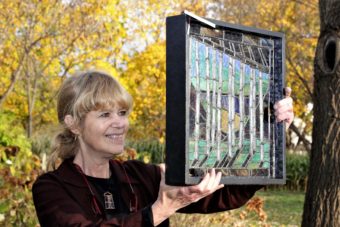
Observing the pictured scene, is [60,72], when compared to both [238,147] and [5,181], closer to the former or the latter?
[5,181]

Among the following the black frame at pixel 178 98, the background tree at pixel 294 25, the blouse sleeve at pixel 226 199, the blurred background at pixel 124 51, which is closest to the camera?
the black frame at pixel 178 98

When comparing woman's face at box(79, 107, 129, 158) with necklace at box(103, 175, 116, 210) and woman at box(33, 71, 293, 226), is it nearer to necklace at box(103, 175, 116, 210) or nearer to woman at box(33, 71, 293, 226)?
woman at box(33, 71, 293, 226)

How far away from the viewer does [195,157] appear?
1.89 meters

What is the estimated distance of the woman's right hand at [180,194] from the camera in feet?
6.27

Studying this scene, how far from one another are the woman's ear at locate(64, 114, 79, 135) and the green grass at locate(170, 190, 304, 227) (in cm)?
370

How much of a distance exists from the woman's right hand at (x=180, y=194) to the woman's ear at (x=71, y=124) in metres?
0.59

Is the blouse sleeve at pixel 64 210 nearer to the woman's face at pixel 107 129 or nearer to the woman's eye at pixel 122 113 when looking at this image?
the woman's face at pixel 107 129

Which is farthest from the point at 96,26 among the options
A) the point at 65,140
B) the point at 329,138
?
the point at 65,140

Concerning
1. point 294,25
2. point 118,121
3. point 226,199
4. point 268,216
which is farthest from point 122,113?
point 294,25

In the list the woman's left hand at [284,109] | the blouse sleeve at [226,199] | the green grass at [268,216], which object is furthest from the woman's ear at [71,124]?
the green grass at [268,216]

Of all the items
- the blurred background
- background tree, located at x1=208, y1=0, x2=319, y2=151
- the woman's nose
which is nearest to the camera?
the woman's nose

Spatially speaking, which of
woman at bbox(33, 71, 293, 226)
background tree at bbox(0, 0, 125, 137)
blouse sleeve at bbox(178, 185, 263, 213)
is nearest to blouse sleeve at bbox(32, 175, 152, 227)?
woman at bbox(33, 71, 293, 226)

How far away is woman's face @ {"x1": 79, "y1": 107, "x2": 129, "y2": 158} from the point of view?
2.30 metres

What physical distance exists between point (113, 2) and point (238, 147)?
31.1 feet
